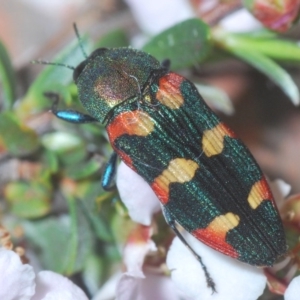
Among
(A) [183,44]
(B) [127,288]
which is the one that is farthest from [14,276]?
(A) [183,44]

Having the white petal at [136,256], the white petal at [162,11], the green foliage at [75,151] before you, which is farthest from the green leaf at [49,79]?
the white petal at [136,256]

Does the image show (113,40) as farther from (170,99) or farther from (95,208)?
(95,208)

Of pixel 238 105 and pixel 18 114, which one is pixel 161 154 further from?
pixel 238 105

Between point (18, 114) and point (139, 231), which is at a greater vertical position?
point (18, 114)

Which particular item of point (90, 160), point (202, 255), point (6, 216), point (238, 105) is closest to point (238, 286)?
point (202, 255)

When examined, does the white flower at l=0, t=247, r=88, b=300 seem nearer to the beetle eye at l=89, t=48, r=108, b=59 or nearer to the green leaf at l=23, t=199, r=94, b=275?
the green leaf at l=23, t=199, r=94, b=275
